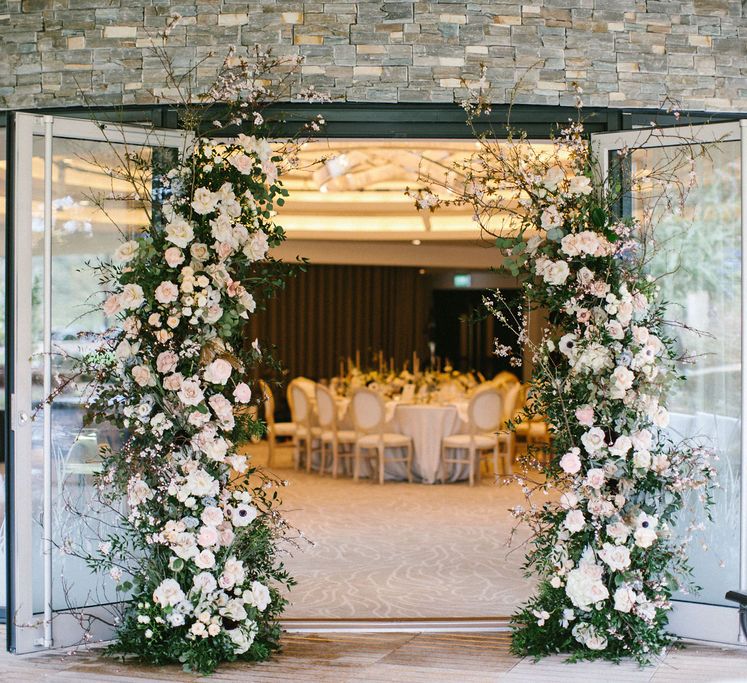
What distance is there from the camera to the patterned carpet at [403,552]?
5625 millimetres

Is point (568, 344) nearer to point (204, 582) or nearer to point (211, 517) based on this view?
point (211, 517)

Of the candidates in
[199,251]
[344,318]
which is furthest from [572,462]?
[344,318]

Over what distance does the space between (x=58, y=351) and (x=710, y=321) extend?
3203 millimetres

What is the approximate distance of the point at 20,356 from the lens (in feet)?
14.9

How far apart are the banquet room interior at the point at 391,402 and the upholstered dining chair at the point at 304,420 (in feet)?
0.07

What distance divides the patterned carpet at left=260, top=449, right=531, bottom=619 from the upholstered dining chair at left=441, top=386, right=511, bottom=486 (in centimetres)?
26

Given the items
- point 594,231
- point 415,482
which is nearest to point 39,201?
point 594,231

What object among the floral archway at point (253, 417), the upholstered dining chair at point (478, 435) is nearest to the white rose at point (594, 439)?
the floral archway at point (253, 417)

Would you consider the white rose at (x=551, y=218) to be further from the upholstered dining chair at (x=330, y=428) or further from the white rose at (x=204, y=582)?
the upholstered dining chair at (x=330, y=428)

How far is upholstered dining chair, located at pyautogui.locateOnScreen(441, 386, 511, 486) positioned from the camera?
32.6ft

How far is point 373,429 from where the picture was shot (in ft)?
33.0

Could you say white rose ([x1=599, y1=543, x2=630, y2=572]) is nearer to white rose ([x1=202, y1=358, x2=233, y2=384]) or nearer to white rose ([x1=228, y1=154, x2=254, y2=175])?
white rose ([x1=202, y1=358, x2=233, y2=384])

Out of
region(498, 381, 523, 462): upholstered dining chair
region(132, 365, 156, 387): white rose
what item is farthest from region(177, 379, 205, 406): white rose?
region(498, 381, 523, 462): upholstered dining chair

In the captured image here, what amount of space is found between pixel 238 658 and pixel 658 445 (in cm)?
218
